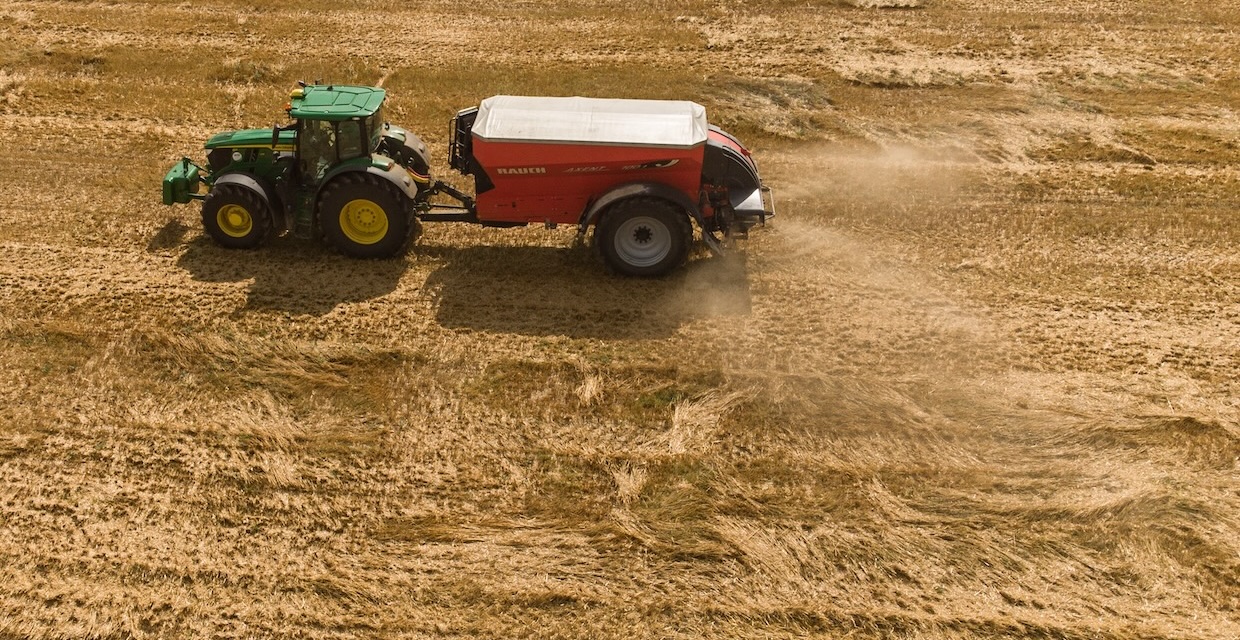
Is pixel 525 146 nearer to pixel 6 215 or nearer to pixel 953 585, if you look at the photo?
pixel 953 585

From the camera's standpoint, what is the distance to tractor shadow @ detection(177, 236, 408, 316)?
328 inches

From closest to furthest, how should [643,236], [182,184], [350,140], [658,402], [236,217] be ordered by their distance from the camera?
[658,402] < [350,140] < [643,236] < [236,217] < [182,184]

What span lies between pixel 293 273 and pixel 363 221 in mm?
841

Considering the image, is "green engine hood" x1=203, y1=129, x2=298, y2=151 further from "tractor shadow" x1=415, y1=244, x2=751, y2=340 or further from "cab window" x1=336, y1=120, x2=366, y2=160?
"tractor shadow" x1=415, y1=244, x2=751, y2=340

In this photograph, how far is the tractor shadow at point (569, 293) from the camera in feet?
26.9

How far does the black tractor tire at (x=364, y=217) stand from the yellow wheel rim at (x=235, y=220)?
2.54ft

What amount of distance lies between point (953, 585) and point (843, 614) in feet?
2.66

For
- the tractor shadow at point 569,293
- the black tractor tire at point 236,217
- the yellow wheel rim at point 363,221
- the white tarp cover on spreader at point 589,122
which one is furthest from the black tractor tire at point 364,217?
the white tarp cover on spreader at point 589,122

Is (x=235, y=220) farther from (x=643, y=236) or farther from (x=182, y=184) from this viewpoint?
(x=643, y=236)

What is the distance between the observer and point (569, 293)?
8641 millimetres

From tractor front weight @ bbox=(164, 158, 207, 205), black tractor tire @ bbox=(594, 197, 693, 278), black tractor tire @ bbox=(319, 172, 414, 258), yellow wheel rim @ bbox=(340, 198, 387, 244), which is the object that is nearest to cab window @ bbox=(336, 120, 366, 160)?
black tractor tire @ bbox=(319, 172, 414, 258)

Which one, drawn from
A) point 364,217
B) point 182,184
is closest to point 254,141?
point 182,184

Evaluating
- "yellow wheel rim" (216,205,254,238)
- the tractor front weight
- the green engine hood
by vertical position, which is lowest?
"yellow wheel rim" (216,205,254,238)

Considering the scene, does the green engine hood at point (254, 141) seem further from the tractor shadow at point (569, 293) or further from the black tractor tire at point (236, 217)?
the tractor shadow at point (569, 293)
